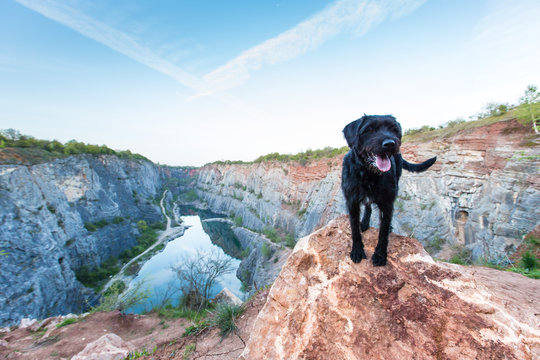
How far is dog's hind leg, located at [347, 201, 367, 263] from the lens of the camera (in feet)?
7.94

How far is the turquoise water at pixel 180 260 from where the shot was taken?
23000mm

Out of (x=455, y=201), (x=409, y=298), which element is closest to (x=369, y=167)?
(x=409, y=298)

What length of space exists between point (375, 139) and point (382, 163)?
27cm

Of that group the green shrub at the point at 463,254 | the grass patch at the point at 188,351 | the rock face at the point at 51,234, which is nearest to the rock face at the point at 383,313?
the grass patch at the point at 188,351

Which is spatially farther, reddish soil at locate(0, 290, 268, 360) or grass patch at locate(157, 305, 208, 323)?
grass patch at locate(157, 305, 208, 323)

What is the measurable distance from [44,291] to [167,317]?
15793mm

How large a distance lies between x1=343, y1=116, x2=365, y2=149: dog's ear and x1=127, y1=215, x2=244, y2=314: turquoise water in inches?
883

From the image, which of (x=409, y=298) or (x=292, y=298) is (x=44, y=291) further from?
(x=409, y=298)

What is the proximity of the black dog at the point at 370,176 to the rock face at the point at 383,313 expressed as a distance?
0.86 ft

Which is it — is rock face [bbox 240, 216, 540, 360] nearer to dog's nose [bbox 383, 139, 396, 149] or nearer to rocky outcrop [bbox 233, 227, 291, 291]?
dog's nose [bbox 383, 139, 396, 149]

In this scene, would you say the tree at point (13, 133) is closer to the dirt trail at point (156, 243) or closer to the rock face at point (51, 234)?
the rock face at point (51, 234)

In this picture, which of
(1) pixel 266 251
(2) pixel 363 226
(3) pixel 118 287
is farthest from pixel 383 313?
(3) pixel 118 287

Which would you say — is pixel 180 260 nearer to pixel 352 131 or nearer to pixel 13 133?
pixel 13 133

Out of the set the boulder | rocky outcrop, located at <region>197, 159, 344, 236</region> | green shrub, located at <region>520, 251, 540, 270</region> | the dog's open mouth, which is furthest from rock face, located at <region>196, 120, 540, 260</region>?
the boulder
